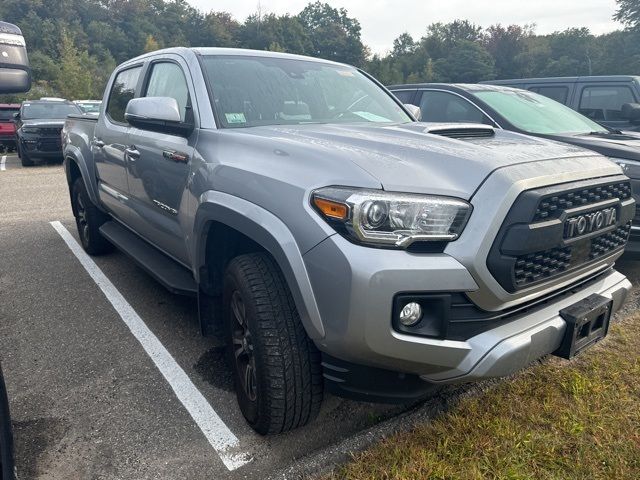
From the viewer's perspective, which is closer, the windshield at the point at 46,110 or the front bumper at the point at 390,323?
the front bumper at the point at 390,323

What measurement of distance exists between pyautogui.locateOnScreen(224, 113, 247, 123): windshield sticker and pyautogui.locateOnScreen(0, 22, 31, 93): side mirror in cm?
95

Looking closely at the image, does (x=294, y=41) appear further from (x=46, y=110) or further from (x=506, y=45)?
(x=46, y=110)

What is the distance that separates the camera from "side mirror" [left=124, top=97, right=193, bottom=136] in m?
2.68

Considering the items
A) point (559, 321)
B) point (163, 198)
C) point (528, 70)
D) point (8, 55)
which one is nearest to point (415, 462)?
point (559, 321)

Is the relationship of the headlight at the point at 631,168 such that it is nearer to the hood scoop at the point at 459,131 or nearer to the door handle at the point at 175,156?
the hood scoop at the point at 459,131

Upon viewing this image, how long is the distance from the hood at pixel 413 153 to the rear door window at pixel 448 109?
9.26ft

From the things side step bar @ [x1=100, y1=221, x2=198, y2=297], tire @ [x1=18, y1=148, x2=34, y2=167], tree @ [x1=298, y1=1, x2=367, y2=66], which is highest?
tree @ [x1=298, y1=1, x2=367, y2=66]

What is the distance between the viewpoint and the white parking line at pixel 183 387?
2314 mm

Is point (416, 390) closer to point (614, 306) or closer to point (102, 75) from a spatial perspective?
point (614, 306)

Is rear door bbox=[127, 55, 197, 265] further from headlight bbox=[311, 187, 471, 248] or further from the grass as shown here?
the grass

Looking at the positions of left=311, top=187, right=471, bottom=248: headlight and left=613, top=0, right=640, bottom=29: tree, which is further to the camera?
left=613, top=0, right=640, bottom=29: tree

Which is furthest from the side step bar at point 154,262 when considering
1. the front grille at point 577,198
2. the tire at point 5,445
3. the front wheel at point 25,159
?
the front wheel at point 25,159

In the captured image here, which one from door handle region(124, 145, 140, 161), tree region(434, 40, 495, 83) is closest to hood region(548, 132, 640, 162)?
→ door handle region(124, 145, 140, 161)

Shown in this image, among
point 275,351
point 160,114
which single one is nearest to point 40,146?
point 160,114
